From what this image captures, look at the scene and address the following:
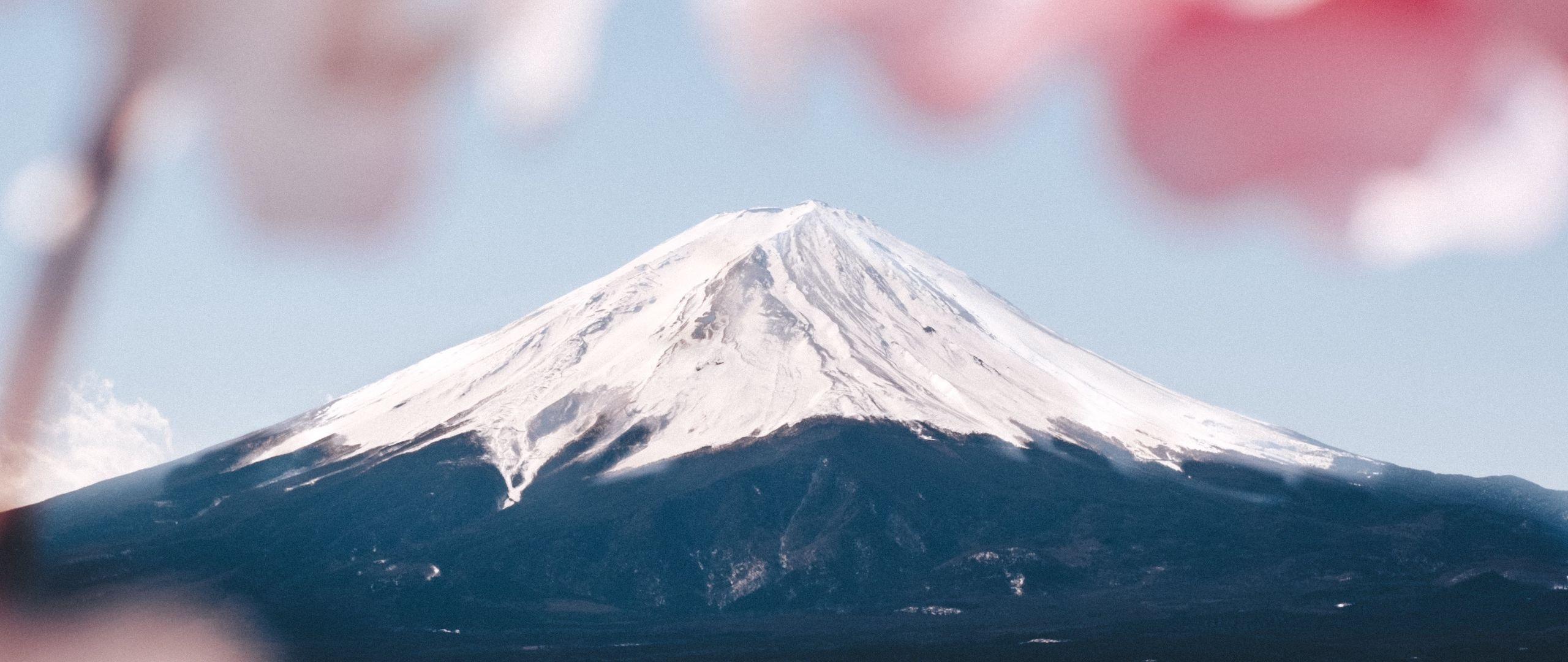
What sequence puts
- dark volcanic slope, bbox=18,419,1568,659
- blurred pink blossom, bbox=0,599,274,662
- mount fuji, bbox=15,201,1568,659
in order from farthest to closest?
1. dark volcanic slope, bbox=18,419,1568,659
2. mount fuji, bbox=15,201,1568,659
3. blurred pink blossom, bbox=0,599,274,662

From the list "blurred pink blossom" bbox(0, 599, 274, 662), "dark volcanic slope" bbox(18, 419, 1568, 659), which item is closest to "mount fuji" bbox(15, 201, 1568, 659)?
"dark volcanic slope" bbox(18, 419, 1568, 659)

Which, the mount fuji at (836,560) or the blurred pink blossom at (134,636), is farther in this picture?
the mount fuji at (836,560)

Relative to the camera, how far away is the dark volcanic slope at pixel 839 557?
165 meters

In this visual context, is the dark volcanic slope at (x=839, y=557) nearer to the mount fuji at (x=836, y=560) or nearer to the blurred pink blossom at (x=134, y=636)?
the mount fuji at (x=836, y=560)

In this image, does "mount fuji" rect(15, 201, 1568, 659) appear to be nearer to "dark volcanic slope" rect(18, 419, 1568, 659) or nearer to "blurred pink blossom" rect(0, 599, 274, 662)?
"dark volcanic slope" rect(18, 419, 1568, 659)

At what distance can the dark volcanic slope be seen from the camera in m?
165

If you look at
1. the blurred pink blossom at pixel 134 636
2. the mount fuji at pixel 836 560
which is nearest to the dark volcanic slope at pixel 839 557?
the mount fuji at pixel 836 560

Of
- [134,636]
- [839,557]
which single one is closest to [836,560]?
[839,557]

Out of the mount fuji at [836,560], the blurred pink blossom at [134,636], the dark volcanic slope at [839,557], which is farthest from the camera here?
the dark volcanic slope at [839,557]

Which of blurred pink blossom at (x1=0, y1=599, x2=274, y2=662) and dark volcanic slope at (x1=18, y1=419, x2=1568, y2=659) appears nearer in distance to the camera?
blurred pink blossom at (x1=0, y1=599, x2=274, y2=662)

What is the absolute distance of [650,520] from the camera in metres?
184

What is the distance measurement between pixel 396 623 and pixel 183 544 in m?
39.9

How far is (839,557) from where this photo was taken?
7057 inches

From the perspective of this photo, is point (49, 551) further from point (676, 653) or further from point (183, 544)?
point (676, 653)
